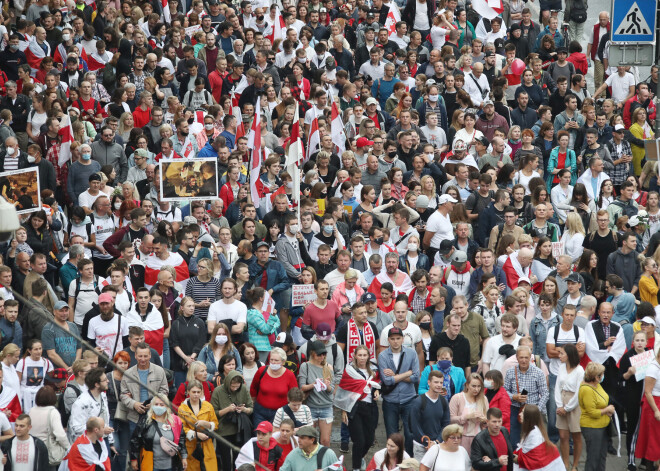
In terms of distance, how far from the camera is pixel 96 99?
21609 mm

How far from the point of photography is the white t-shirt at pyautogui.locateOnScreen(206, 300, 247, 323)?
15.7 metres

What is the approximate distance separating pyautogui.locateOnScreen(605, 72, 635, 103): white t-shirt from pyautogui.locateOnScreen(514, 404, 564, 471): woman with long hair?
11.5 meters

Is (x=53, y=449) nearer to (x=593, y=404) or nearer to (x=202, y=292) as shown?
(x=202, y=292)

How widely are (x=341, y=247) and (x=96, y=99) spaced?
6224mm

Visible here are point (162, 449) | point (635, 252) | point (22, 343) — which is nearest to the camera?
point (162, 449)

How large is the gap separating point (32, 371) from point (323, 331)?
3339 mm

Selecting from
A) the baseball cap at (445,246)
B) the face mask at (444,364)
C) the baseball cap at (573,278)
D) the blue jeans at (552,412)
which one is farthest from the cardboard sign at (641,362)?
the baseball cap at (445,246)

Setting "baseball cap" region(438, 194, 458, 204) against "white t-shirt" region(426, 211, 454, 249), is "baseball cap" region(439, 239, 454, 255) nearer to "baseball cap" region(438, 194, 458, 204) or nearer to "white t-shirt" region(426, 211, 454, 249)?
"white t-shirt" region(426, 211, 454, 249)

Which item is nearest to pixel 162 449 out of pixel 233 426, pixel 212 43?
pixel 233 426

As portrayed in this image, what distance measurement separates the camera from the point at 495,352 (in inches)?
600

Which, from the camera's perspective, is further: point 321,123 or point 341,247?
point 321,123

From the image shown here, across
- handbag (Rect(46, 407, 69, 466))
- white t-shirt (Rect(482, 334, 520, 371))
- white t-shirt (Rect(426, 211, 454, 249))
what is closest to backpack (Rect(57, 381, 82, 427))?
handbag (Rect(46, 407, 69, 466))

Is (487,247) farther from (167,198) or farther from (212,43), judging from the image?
(212,43)

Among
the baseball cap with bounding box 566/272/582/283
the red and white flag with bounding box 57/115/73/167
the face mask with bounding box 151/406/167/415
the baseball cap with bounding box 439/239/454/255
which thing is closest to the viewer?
the face mask with bounding box 151/406/167/415
